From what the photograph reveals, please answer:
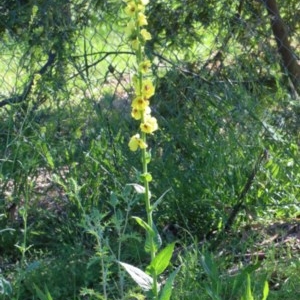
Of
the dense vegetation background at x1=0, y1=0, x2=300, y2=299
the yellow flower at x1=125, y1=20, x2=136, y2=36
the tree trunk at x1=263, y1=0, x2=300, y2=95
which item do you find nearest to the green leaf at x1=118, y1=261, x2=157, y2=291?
the yellow flower at x1=125, y1=20, x2=136, y2=36

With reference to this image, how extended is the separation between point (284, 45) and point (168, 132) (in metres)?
0.80

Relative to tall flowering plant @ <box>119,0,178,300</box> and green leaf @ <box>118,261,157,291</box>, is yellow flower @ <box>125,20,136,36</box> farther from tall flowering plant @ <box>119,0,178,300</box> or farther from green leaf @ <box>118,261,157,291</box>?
green leaf @ <box>118,261,157,291</box>

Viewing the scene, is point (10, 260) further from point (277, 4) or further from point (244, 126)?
point (277, 4)

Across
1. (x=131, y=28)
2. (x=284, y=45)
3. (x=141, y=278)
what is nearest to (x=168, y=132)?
(x=284, y=45)

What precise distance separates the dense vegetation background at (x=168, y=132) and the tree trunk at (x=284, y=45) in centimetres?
11

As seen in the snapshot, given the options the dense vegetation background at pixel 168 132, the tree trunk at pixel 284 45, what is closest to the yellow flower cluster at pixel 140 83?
the dense vegetation background at pixel 168 132

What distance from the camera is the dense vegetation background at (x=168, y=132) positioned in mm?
3732

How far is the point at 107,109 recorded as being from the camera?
395cm

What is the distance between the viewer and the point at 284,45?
4.14m

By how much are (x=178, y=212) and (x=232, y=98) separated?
1.98ft

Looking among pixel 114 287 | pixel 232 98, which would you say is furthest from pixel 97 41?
pixel 114 287

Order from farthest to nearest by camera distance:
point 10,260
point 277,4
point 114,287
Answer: point 277,4
point 10,260
point 114,287

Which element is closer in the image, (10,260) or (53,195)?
(10,260)

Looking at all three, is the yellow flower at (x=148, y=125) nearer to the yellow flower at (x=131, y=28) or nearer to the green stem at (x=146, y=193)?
the green stem at (x=146, y=193)
